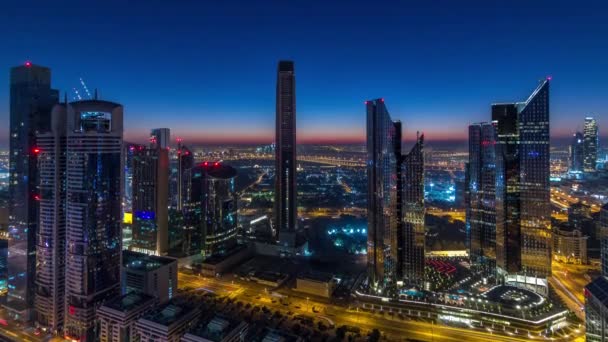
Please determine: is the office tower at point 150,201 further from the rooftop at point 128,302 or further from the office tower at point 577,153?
the office tower at point 577,153

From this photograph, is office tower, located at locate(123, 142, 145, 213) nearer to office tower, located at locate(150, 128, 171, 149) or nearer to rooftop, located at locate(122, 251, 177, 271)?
office tower, located at locate(150, 128, 171, 149)

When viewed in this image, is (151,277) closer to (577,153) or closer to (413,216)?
(413,216)

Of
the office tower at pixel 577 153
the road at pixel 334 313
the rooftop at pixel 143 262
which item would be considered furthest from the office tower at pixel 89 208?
the office tower at pixel 577 153

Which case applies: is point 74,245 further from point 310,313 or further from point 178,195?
point 178,195

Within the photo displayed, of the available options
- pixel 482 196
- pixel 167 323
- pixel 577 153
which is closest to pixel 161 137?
pixel 167 323

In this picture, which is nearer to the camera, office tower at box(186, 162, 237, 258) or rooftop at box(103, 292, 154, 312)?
rooftop at box(103, 292, 154, 312)

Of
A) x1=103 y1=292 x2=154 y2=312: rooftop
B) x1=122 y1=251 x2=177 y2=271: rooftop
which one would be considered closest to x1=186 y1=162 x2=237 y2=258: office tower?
x1=122 y1=251 x2=177 y2=271: rooftop
